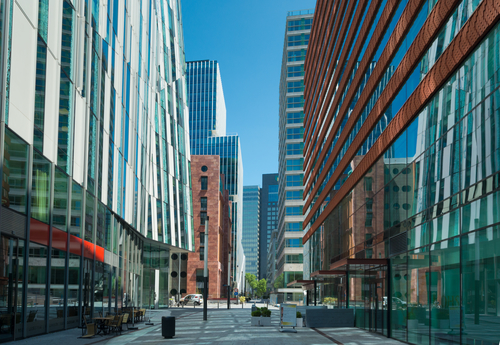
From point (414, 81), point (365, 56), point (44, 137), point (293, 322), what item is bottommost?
point (293, 322)

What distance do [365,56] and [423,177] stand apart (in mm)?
13328

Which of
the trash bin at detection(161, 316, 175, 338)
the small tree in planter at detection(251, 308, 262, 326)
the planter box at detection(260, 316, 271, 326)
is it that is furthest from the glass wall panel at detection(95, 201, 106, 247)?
the trash bin at detection(161, 316, 175, 338)

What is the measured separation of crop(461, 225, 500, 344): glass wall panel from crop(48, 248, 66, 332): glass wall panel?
16.7 m

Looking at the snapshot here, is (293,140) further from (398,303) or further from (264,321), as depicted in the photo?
(398,303)

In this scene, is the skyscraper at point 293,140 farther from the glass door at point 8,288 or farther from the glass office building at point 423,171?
the glass door at point 8,288

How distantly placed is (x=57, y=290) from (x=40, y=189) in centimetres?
514

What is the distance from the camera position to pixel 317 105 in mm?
60375

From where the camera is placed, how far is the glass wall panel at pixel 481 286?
43.6ft

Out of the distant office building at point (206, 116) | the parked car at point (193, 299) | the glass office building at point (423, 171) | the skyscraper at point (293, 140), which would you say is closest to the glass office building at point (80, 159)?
the glass office building at point (423, 171)

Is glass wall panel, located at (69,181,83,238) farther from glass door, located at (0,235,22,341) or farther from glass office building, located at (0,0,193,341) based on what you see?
glass door, located at (0,235,22,341)

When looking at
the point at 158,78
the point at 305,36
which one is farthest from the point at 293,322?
the point at 305,36

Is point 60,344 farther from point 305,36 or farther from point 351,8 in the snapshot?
point 305,36

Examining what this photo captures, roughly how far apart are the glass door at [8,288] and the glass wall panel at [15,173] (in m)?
1.33

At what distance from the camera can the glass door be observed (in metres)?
17.9
